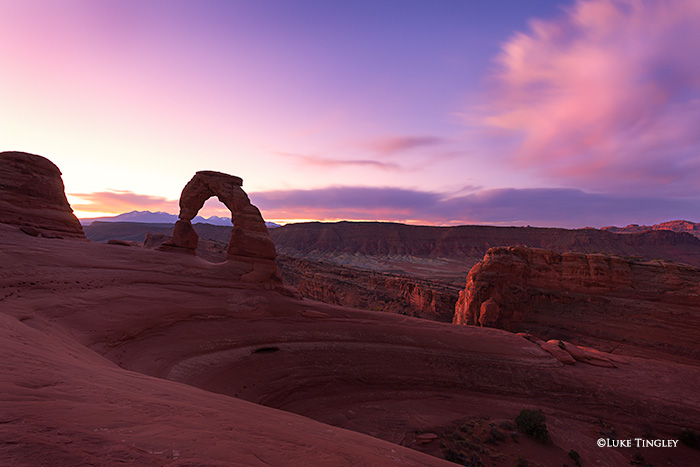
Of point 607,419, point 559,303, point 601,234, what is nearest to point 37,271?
point 607,419

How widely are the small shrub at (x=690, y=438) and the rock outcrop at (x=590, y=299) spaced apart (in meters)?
7.62

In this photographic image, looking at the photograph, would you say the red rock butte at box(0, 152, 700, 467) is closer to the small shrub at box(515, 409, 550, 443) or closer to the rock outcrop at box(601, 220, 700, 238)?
the small shrub at box(515, 409, 550, 443)

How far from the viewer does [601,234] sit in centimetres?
9312

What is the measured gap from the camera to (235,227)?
1698cm

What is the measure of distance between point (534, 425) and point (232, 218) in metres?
17.0

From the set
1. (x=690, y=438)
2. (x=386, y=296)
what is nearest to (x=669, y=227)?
(x=386, y=296)

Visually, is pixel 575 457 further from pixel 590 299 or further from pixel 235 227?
pixel 235 227

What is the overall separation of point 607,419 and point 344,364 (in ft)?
33.6

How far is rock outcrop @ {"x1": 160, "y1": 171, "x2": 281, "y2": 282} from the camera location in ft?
53.7

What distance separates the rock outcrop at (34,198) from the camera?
1337 centimetres

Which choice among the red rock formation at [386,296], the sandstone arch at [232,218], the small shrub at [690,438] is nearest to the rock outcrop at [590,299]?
the red rock formation at [386,296]

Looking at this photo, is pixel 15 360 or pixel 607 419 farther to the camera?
pixel 607 419

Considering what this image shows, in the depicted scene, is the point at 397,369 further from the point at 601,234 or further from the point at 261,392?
the point at 601,234

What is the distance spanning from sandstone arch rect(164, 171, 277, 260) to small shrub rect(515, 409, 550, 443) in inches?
533
